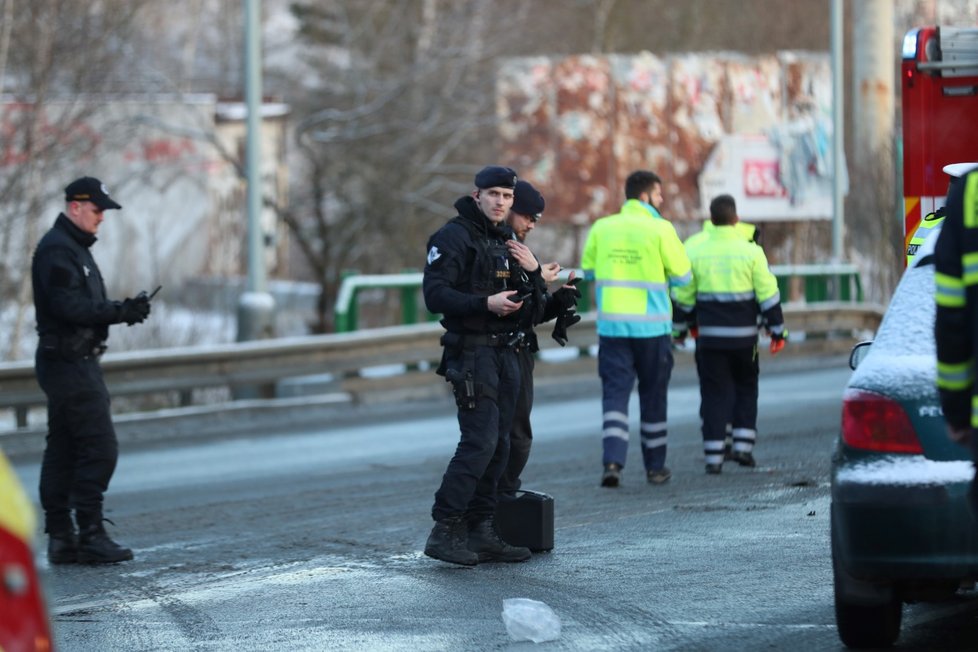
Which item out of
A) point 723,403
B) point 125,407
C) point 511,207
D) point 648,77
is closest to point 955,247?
point 511,207

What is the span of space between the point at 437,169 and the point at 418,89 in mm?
1297

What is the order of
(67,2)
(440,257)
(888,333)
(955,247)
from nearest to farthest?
1. (955,247)
2. (888,333)
3. (440,257)
4. (67,2)

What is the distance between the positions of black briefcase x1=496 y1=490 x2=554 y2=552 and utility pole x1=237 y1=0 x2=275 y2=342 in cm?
983

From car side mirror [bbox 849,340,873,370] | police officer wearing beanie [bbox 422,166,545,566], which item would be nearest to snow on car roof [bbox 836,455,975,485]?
car side mirror [bbox 849,340,873,370]

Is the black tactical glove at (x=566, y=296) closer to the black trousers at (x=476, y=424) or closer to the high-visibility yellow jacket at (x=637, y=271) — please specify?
the black trousers at (x=476, y=424)

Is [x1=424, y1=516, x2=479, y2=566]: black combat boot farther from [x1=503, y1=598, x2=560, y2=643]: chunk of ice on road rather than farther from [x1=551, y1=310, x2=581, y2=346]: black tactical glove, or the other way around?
[x1=503, y1=598, x2=560, y2=643]: chunk of ice on road

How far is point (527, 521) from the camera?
853 centimetres

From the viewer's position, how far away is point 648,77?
101 ft

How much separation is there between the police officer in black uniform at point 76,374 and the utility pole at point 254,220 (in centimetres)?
909

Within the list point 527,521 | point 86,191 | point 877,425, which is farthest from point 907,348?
point 86,191

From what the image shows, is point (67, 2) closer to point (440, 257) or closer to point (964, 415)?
point (440, 257)

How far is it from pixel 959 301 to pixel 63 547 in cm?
532

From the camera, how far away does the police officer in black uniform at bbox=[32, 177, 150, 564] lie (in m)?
8.80

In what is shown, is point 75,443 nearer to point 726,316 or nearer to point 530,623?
point 530,623
